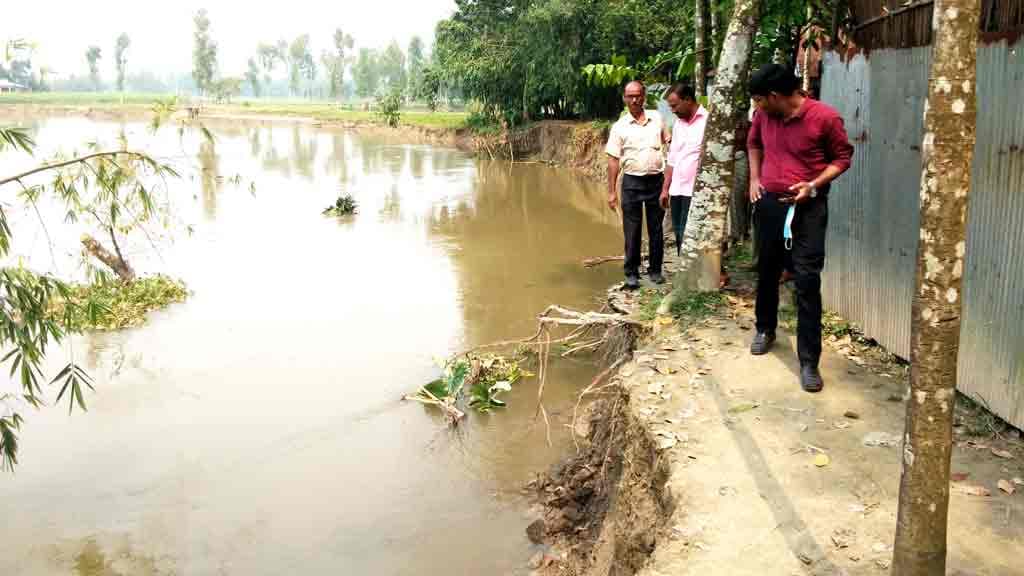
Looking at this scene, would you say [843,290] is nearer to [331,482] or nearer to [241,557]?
[331,482]

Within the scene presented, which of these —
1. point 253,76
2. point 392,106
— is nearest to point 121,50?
point 253,76

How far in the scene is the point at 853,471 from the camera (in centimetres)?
389

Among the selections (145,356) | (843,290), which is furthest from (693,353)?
(145,356)

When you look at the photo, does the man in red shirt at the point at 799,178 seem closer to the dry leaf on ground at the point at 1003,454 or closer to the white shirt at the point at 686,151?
the dry leaf on ground at the point at 1003,454

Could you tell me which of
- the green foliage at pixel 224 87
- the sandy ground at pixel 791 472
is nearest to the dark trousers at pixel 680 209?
the sandy ground at pixel 791 472

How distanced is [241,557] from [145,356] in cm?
459

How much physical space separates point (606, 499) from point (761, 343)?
1.37 metres

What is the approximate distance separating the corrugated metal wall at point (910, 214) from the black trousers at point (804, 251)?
27.5 inches

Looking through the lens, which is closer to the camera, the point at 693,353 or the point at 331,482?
the point at 693,353

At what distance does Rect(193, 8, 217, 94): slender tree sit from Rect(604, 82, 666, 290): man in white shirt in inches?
4127

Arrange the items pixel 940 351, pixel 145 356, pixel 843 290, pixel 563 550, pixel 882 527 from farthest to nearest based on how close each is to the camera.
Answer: pixel 145 356
pixel 843 290
pixel 563 550
pixel 882 527
pixel 940 351

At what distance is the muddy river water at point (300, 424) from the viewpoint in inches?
220

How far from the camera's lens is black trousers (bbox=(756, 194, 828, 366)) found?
4.65m

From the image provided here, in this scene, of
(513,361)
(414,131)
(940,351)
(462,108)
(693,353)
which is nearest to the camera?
(940,351)
